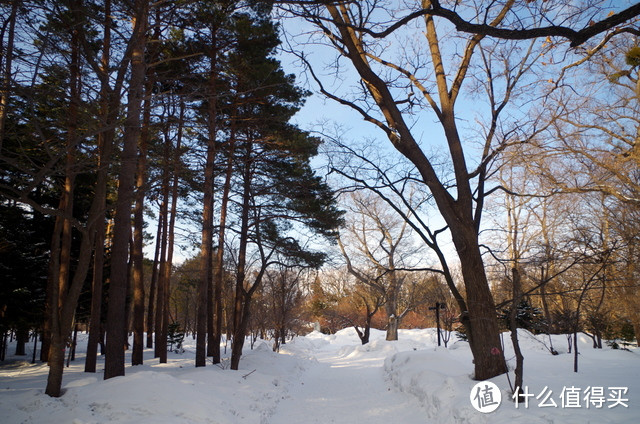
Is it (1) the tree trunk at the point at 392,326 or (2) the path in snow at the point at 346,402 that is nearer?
(2) the path in snow at the point at 346,402

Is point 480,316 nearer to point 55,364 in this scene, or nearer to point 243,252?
point 55,364

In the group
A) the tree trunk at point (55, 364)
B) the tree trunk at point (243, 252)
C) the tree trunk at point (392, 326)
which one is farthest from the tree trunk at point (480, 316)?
the tree trunk at point (392, 326)

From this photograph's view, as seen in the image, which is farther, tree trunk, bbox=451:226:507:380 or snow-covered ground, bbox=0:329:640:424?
tree trunk, bbox=451:226:507:380

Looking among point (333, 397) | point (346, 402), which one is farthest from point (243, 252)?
point (346, 402)

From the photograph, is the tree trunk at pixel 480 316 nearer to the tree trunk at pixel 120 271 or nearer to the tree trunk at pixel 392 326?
the tree trunk at pixel 120 271

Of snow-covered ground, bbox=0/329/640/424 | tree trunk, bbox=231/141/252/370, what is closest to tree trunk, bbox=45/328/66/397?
snow-covered ground, bbox=0/329/640/424

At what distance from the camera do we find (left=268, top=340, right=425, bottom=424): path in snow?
7.09 m

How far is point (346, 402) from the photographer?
8695mm

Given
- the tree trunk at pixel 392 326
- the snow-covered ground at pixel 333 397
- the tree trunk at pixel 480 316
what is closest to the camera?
the snow-covered ground at pixel 333 397

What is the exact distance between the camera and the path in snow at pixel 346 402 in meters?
7.09

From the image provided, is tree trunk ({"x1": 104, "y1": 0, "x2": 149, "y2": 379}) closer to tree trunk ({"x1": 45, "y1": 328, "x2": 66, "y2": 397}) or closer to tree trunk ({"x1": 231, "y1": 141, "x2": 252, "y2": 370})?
tree trunk ({"x1": 45, "y1": 328, "x2": 66, "y2": 397})

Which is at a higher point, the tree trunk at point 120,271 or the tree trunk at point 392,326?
the tree trunk at point 120,271

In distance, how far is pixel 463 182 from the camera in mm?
6984

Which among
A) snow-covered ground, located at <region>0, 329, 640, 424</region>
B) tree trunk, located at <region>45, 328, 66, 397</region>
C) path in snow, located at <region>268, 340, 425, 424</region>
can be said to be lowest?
path in snow, located at <region>268, 340, 425, 424</region>
